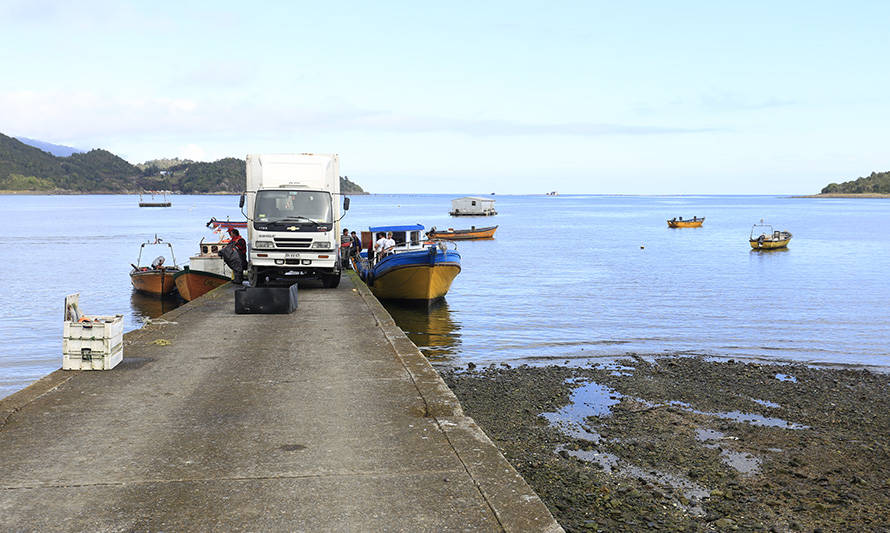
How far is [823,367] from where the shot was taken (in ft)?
59.3

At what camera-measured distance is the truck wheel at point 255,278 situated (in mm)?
20683

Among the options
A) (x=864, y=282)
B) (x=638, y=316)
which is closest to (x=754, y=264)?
(x=864, y=282)

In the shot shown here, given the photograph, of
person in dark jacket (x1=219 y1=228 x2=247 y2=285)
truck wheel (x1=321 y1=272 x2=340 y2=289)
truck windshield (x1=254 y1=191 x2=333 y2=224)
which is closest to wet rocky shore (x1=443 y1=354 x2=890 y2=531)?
truck windshield (x1=254 y1=191 x2=333 y2=224)

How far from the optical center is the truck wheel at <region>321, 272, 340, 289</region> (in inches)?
888

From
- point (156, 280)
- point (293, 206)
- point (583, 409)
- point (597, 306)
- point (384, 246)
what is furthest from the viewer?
point (156, 280)

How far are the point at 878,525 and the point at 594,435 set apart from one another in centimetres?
433

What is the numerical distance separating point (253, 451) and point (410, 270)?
19658mm

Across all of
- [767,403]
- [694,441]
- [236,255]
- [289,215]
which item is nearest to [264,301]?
[289,215]

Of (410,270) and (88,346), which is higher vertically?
(88,346)

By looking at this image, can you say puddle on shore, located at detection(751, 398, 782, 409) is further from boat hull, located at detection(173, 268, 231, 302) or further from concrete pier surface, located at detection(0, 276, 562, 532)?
boat hull, located at detection(173, 268, 231, 302)

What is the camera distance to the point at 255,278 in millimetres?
20797

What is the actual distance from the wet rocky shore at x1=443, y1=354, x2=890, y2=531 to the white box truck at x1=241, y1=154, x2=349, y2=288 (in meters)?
6.48

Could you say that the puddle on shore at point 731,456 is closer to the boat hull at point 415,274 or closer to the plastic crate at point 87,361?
the plastic crate at point 87,361

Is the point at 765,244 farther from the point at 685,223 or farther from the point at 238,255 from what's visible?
the point at 238,255
